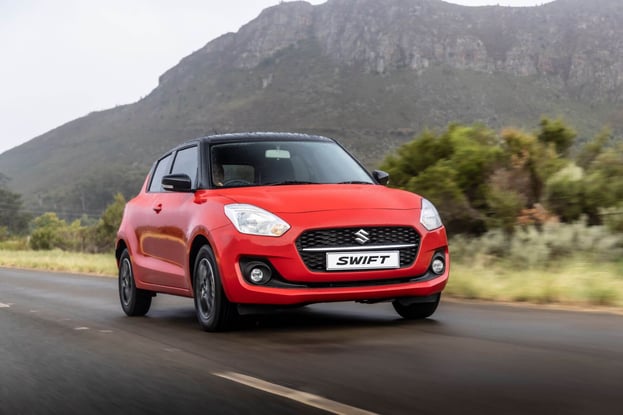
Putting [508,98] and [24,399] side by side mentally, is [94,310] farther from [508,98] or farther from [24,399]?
[508,98]

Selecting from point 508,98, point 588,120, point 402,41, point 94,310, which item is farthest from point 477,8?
point 94,310

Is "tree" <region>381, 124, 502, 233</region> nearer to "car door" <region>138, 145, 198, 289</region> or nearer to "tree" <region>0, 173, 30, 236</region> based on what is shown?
"car door" <region>138, 145, 198, 289</region>

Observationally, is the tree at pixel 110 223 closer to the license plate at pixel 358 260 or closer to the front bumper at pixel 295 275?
the front bumper at pixel 295 275

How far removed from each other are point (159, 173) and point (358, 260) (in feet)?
12.1

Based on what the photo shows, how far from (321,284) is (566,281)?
347 cm

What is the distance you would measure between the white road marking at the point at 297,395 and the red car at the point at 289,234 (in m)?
1.63

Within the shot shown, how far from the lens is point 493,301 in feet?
31.7

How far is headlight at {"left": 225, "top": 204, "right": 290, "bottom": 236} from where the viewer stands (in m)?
7.07

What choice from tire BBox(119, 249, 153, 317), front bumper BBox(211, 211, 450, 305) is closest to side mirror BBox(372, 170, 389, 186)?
front bumper BBox(211, 211, 450, 305)

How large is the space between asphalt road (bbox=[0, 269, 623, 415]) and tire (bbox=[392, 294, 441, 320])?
12 centimetres

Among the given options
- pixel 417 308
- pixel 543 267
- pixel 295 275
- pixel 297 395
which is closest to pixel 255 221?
pixel 295 275

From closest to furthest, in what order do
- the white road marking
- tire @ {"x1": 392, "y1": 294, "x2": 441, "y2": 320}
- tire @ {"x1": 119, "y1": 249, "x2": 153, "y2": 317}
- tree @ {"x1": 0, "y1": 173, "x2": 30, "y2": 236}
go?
the white road marking < tire @ {"x1": 392, "y1": 294, "x2": 441, "y2": 320} < tire @ {"x1": 119, "y1": 249, "x2": 153, "y2": 317} < tree @ {"x1": 0, "y1": 173, "x2": 30, "y2": 236}

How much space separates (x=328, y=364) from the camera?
575cm

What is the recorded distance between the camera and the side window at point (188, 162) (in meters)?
8.67
